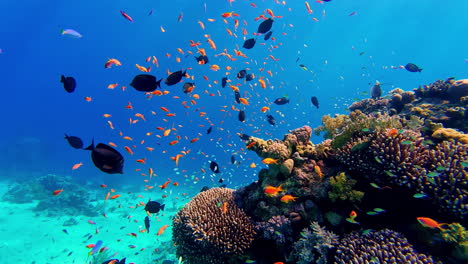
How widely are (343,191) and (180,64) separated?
69059 millimetres

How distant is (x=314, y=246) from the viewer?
159 inches

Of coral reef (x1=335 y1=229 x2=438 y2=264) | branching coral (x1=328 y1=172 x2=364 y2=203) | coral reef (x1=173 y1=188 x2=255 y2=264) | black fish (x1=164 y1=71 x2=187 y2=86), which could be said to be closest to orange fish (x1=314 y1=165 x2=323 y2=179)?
branching coral (x1=328 y1=172 x2=364 y2=203)

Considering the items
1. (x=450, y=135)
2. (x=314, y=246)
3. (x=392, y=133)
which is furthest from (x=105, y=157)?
(x=450, y=135)

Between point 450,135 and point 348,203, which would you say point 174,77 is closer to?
point 348,203

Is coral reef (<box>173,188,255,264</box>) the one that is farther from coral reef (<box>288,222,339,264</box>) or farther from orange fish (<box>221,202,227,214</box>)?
coral reef (<box>288,222,339,264</box>)

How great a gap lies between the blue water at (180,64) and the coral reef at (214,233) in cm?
3458

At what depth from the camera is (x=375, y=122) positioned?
515 cm

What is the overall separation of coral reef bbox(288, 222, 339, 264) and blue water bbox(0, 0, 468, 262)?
120 feet

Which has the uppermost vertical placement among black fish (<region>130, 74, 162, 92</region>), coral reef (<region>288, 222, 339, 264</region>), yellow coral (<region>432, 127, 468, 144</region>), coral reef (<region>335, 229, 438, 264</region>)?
black fish (<region>130, 74, 162, 92</region>)

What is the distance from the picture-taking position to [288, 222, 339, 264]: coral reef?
402 centimetres

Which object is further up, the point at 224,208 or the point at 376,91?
the point at 376,91

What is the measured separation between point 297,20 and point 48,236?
243ft

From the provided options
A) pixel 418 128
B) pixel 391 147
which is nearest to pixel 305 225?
pixel 391 147

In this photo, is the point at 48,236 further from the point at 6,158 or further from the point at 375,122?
the point at 6,158
